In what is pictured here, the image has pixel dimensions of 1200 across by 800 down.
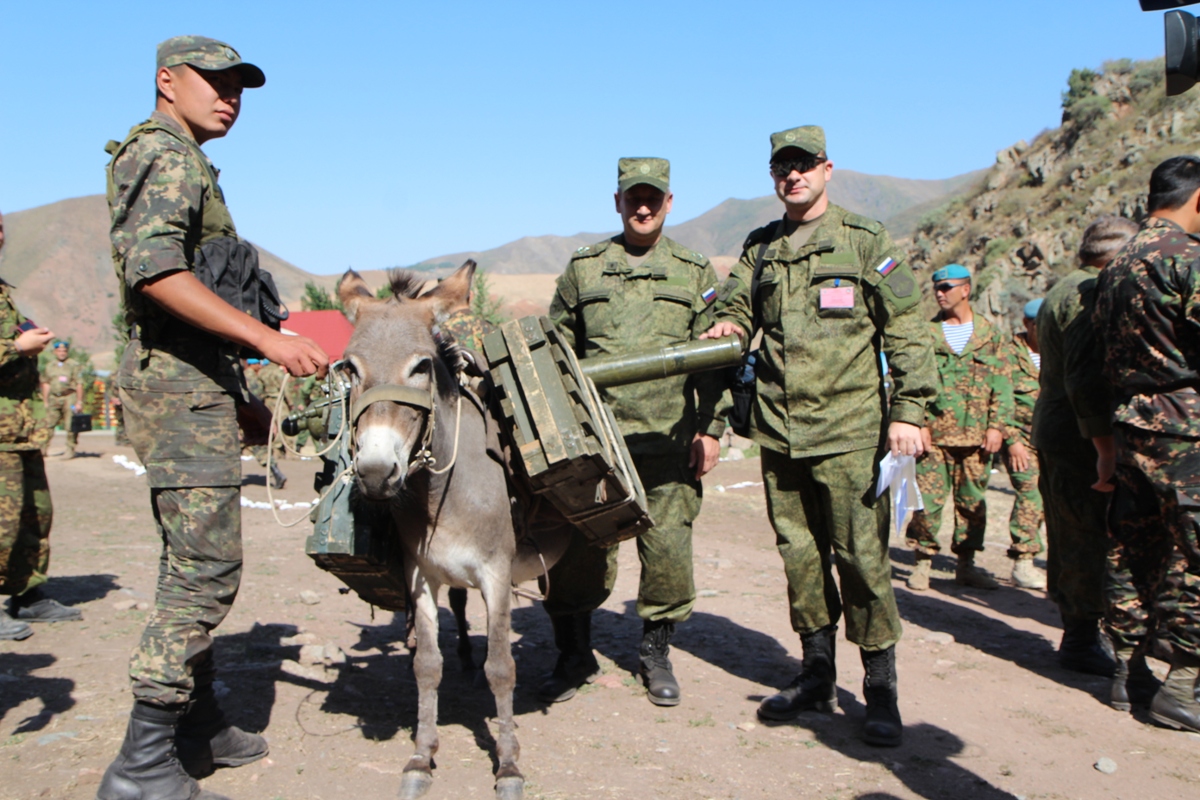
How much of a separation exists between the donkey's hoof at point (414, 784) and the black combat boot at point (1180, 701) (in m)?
3.75

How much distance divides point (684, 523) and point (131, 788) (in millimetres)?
2971

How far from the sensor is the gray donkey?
3.59 m

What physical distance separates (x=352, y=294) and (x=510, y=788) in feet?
7.32

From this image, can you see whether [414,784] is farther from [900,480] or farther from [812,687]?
[900,480]

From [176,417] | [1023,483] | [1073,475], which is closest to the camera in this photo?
[176,417]

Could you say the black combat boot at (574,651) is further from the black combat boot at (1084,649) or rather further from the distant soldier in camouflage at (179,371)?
the black combat boot at (1084,649)

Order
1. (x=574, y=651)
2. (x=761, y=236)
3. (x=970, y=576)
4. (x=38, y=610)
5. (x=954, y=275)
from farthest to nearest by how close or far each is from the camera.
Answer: (x=970, y=576), (x=954, y=275), (x=38, y=610), (x=574, y=651), (x=761, y=236)

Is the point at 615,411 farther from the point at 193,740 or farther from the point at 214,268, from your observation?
the point at 193,740

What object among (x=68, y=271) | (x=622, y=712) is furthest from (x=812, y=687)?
(x=68, y=271)

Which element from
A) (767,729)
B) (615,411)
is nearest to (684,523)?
(615,411)

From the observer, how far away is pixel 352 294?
3.93 metres

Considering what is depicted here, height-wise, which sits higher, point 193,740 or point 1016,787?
point 193,740

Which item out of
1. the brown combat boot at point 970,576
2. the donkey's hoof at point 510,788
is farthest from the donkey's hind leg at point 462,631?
the brown combat boot at point 970,576

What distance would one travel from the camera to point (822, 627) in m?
4.92
